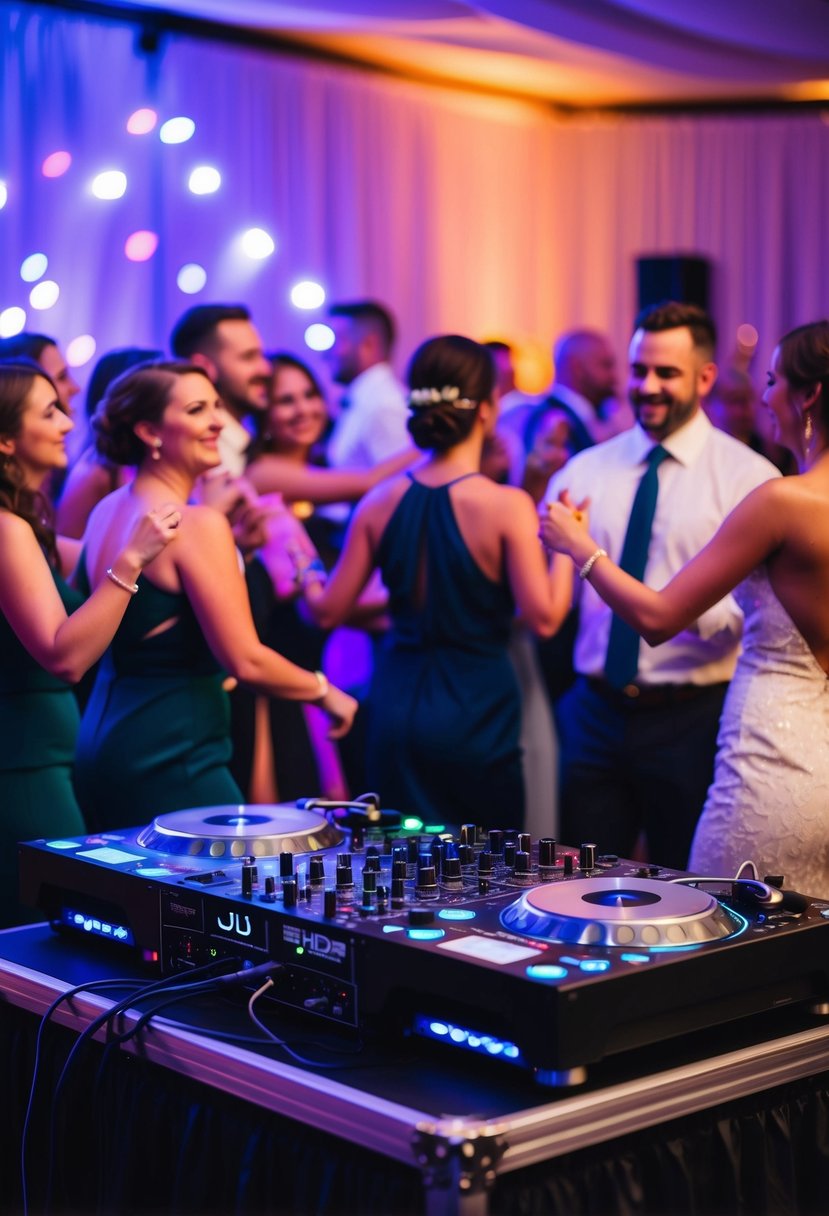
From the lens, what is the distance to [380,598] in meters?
4.18

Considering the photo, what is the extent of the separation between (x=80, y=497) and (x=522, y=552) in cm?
117

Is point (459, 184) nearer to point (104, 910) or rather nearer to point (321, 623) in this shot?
point (321, 623)

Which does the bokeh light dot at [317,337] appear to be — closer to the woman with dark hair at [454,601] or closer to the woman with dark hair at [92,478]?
the woman with dark hair at [92,478]

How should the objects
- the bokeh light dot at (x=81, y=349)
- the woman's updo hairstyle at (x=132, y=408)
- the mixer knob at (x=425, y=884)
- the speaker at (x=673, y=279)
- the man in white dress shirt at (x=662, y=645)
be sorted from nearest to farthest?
the mixer knob at (x=425, y=884)
the woman's updo hairstyle at (x=132, y=408)
the man in white dress shirt at (x=662, y=645)
the bokeh light dot at (x=81, y=349)
the speaker at (x=673, y=279)

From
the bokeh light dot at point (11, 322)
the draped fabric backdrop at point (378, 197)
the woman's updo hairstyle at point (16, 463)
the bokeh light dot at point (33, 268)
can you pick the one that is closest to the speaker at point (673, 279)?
the draped fabric backdrop at point (378, 197)

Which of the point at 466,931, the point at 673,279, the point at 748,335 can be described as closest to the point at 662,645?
the point at 466,931

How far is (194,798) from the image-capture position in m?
2.77

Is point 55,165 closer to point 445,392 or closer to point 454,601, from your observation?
point 445,392

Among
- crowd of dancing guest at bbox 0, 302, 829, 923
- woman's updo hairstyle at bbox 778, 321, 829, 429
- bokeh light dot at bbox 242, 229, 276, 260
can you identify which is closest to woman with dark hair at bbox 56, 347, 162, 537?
crowd of dancing guest at bbox 0, 302, 829, 923

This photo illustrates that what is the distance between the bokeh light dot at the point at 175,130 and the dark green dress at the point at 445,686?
323cm

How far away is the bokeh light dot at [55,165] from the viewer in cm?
611

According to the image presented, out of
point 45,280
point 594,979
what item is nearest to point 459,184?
point 45,280

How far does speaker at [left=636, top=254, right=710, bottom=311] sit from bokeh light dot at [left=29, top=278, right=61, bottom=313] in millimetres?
3193

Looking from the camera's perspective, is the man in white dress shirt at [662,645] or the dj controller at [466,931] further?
the man in white dress shirt at [662,645]
